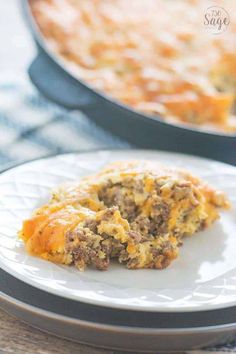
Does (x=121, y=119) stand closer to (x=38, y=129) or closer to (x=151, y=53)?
(x=38, y=129)

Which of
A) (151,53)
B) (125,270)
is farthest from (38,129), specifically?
(125,270)

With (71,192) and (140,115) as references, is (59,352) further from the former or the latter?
(140,115)

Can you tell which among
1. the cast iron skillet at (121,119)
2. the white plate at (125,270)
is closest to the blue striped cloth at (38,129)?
the cast iron skillet at (121,119)

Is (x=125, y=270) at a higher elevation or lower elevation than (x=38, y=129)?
higher

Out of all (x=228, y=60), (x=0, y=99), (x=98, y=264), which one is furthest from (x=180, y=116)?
(x=98, y=264)

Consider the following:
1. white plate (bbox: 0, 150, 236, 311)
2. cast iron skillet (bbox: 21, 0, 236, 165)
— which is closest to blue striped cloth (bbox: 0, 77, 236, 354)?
cast iron skillet (bbox: 21, 0, 236, 165)

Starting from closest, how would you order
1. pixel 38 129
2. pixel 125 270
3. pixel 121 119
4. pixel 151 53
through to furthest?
pixel 125 270 → pixel 121 119 → pixel 38 129 → pixel 151 53

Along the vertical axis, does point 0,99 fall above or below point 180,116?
below
